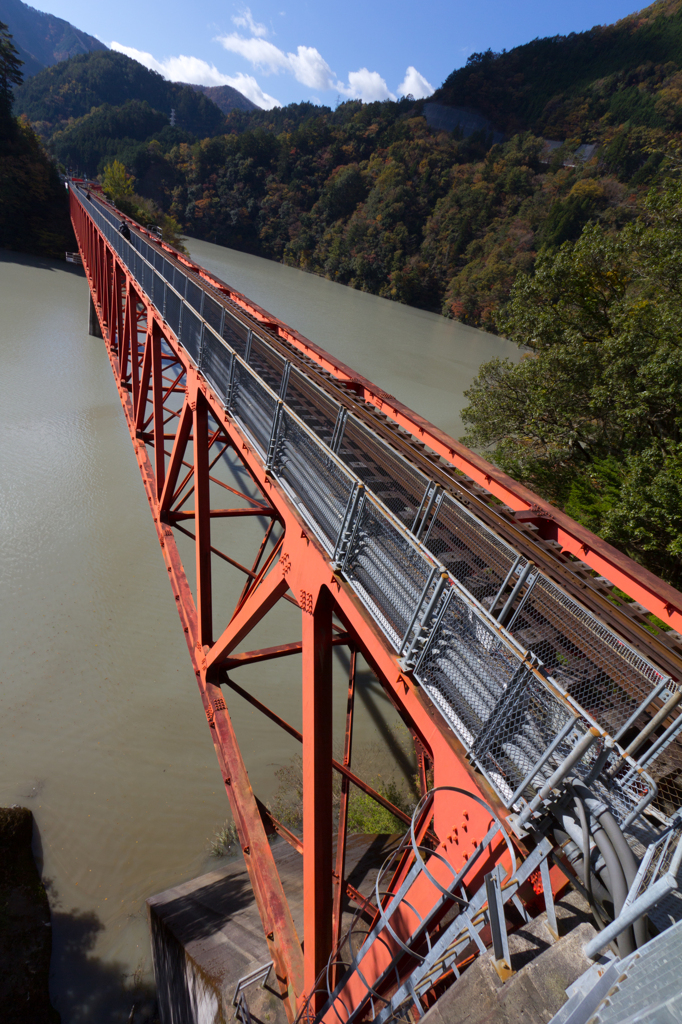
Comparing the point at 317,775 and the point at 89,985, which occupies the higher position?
the point at 317,775

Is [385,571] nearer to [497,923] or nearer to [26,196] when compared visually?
[497,923]

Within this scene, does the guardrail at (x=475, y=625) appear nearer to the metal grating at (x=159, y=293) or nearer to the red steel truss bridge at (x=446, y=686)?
the red steel truss bridge at (x=446, y=686)

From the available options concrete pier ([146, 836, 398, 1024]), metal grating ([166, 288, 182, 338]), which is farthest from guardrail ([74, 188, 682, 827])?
concrete pier ([146, 836, 398, 1024])

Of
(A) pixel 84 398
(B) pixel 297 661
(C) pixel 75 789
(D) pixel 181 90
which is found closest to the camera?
(C) pixel 75 789

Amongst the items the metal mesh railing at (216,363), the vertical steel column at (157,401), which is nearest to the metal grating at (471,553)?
the metal mesh railing at (216,363)

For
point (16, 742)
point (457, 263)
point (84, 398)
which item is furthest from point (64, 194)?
point (16, 742)

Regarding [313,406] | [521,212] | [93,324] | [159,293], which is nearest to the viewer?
[313,406]

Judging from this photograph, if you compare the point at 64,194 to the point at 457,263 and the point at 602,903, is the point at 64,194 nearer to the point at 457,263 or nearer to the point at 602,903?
the point at 457,263

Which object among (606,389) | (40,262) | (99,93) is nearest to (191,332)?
(606,389)
